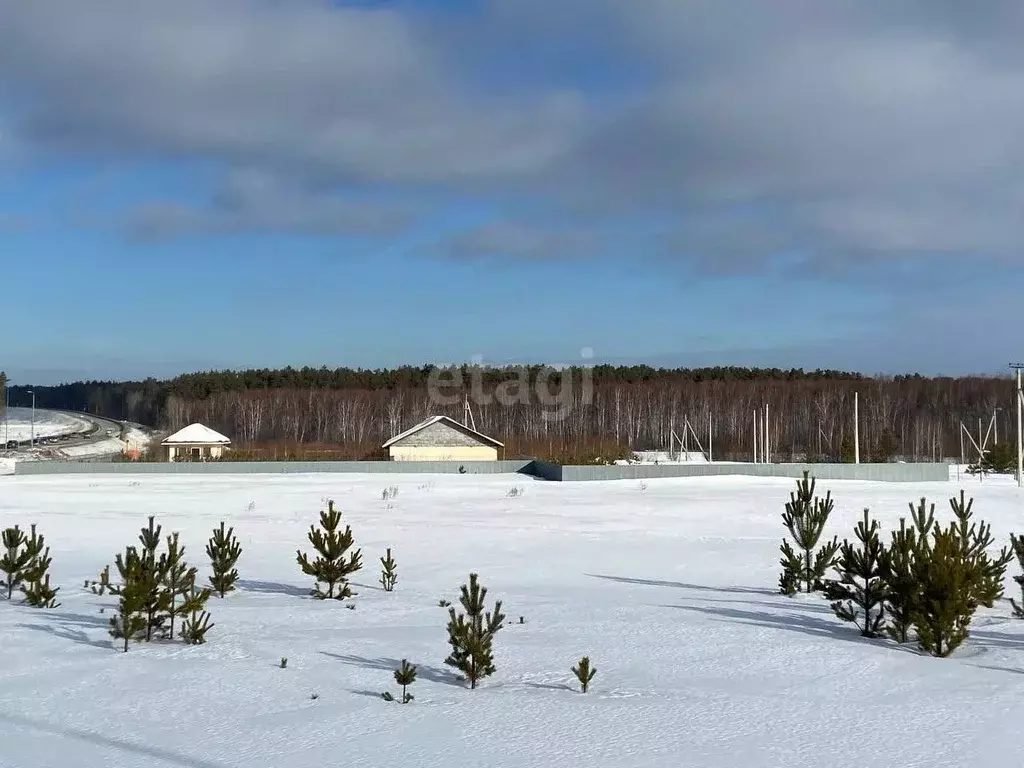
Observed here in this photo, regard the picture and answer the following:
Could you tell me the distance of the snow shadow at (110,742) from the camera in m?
5.97

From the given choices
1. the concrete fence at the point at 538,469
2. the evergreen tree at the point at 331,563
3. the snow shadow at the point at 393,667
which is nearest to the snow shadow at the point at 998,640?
the snow shadow at the point at 393,667

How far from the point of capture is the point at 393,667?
8.60 m

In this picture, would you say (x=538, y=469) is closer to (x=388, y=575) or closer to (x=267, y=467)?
(x=267, y=467)

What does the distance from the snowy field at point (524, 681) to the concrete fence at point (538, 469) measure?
24653 mm

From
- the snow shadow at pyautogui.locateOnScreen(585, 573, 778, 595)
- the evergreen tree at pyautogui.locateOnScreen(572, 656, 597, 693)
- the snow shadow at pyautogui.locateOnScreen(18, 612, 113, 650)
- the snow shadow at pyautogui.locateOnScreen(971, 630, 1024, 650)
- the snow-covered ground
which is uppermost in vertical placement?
the snow-covered ground

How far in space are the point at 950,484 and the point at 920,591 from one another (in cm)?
3300

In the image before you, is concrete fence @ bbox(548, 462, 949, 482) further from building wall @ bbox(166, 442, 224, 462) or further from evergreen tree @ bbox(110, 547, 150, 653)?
building wall @ bbox(166, 442, 224, 462)

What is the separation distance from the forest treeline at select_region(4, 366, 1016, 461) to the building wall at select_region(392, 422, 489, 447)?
1541 centimetres

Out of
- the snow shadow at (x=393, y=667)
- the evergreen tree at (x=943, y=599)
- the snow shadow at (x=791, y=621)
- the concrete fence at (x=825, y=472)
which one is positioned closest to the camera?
the snow shadow at (x=393, y=667)

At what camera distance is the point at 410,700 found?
24.4 feet

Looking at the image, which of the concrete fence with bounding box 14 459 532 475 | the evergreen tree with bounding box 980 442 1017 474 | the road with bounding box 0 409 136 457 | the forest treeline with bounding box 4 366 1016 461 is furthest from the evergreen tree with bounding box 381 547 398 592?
the road with bounding box 0 409 136 457

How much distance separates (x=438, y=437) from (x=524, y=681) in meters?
49.4

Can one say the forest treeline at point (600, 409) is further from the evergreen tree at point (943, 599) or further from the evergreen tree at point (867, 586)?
the evergreen tree at point (943, 599)

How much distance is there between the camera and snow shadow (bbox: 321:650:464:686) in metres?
8.17
